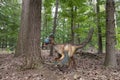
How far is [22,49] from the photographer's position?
9.12m

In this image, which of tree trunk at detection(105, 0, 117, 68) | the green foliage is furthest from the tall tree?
the green foliage

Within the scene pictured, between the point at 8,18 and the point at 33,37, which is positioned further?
the point at 8,18

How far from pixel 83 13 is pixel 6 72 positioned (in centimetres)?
673

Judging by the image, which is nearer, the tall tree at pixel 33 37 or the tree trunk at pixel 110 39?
→ the tall tree at pixel 33 37

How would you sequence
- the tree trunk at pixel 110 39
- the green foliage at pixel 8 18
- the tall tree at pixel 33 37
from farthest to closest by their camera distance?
the green foliage at pixel 8 18
the tree trunk at pixel 110 39
the tall tree at pixel 33 37

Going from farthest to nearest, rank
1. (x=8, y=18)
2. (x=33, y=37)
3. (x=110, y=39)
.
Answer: (x=8, y=18) < (x=110, y=39) < (x=33, y=37)

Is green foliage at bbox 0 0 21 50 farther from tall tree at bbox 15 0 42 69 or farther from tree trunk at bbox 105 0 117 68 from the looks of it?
tree trunk at bbox 105 0 117 68

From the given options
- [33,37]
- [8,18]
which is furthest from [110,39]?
[8,18]

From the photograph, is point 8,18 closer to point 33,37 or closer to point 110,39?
point 33,37

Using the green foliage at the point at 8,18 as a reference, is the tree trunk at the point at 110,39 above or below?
below

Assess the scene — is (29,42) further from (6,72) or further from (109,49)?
(109,49)

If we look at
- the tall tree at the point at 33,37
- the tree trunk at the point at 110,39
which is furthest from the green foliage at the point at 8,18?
the tree trunk at the point at 110,39

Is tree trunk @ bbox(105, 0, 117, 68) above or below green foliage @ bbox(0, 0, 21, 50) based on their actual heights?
below

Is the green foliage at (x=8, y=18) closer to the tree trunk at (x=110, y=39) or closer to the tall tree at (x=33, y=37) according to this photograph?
the tall tree at (x=33, y=37)
